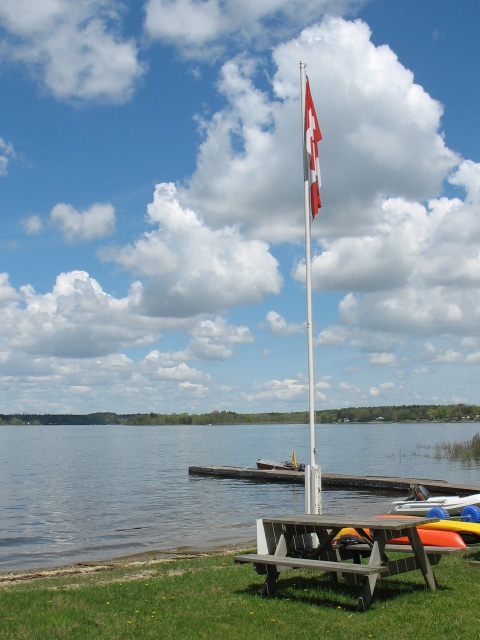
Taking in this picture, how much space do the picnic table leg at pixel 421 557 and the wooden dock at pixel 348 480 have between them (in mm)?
22535

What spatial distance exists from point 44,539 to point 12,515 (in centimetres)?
790

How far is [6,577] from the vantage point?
1516 centimetres

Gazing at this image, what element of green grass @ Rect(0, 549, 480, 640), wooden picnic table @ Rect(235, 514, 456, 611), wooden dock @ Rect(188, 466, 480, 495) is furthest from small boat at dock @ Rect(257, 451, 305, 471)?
wooden picnic table @ Rect(235, 514, 456, 611)

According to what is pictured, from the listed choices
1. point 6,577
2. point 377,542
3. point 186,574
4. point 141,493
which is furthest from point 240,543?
point 141,493

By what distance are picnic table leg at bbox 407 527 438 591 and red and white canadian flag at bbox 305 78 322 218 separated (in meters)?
6.75

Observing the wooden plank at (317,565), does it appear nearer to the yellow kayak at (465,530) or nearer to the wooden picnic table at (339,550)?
the wooden picnic table at (339,550)

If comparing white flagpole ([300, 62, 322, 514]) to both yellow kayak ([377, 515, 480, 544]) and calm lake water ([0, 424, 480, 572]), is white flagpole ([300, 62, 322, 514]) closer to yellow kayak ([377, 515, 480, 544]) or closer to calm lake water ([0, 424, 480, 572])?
yellow kayak ([377, 515, 480, 544])

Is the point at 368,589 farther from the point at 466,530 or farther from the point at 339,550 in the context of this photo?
the point at 466,530

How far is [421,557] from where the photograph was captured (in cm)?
821

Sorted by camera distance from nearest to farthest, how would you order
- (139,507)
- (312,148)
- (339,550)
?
(339,550), (312,148), (139,507)

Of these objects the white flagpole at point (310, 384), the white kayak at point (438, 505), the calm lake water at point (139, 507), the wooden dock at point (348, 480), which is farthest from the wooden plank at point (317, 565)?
the wooden dock at point (348, 480)

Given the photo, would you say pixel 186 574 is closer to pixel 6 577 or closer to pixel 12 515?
pixel 6 577

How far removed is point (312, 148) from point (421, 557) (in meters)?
7.70

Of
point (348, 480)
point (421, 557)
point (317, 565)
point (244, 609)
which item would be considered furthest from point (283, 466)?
point (244, 609)
